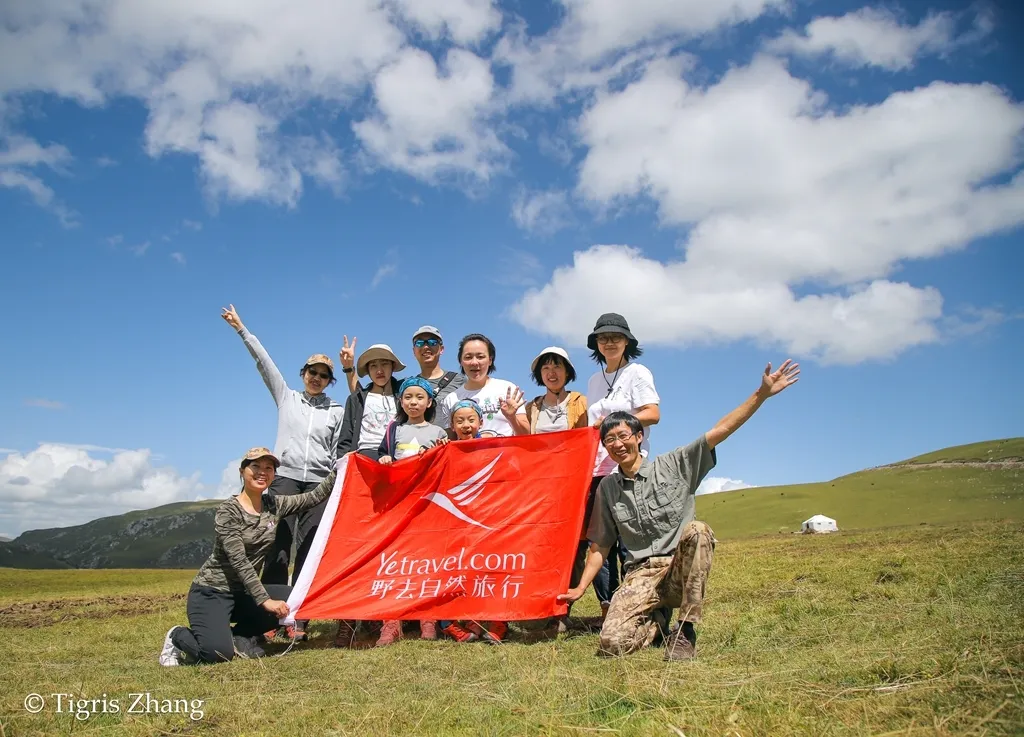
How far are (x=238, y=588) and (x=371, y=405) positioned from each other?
2.61 metres

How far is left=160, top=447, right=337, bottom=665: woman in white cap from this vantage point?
20.7ft

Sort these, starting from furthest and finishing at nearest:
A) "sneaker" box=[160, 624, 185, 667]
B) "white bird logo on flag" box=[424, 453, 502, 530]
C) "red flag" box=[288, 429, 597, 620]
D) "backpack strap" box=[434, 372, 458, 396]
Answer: "backpack strap" box=[434, 372, 458, 396], "white bird logo on flag" box=[424, 453, 502, 530], "red flag" box=[288, 429, 597, 620], "sneaker" box=[160, 624, 185, 667]

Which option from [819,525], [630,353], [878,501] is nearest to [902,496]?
[878,501]

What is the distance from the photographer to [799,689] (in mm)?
3330

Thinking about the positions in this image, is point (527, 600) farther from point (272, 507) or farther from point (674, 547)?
point (272, 507)

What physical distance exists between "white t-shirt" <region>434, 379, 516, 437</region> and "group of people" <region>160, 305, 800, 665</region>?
17 millimetres

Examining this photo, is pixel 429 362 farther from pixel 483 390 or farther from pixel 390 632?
pixel 390 632

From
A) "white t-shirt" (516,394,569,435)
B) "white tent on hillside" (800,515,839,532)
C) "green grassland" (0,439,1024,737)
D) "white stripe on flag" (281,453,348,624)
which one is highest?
"white t-shirt" (516,394,569,435)

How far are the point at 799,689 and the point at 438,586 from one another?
433cm

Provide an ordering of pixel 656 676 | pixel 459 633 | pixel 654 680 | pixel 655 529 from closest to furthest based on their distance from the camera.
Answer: pixel 654 680 → pixel 656 676 → pixel 655 529 → pixel 459 633

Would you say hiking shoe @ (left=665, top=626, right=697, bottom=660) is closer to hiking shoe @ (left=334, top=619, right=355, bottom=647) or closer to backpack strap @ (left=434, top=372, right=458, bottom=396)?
hiking shoe @ (left=334, top=619, right=355, bottom=647)

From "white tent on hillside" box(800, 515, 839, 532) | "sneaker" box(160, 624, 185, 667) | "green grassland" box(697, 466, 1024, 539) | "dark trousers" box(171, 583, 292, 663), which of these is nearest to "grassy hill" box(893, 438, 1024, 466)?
"green grassland" box(697, 466, 1024, 539)

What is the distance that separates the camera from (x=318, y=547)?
759cm

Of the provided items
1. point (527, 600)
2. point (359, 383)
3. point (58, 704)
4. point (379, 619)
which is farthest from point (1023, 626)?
point (359, 383)
